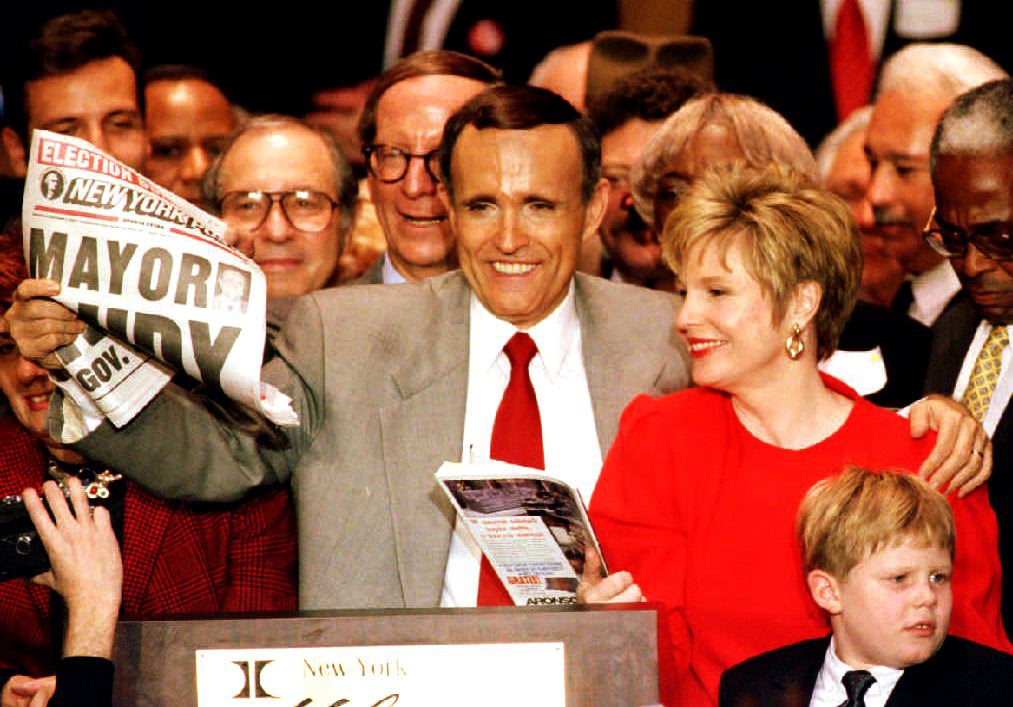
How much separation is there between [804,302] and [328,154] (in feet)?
5.49

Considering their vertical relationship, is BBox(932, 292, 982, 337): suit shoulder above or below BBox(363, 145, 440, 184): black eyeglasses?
below

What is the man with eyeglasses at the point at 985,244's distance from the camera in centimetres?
315

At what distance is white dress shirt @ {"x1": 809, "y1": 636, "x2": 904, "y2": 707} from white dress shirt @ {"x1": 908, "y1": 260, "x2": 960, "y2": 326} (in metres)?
2.21

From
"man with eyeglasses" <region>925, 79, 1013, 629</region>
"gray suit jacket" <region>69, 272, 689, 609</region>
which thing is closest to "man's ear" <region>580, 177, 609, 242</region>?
"gray suit jacket" <region>69, 272, 689, 609</region>

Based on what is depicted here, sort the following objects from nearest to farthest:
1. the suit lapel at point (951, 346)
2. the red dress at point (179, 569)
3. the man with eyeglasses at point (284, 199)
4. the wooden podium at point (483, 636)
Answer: the wooden podium at point (483, 636) → the red dress at point (179, 569) → the suit lapel at point (951, 346) → the man with eyeglasses at point (284, 199)

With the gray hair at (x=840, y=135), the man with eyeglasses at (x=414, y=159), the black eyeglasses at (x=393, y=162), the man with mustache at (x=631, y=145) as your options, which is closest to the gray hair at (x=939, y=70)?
the gray hair at (x=840, y=135)

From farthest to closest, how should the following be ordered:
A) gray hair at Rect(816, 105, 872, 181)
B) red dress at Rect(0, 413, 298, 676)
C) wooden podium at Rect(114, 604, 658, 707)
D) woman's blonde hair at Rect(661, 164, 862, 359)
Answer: gray hair at Rect(816, 105, 872, 181) → red dress at Rect(0, 413, 298, 676) → woman's blonde hair at Rect(661, 164, 862, 359) → wooden podium at Rect(114, 604, 658, 707)

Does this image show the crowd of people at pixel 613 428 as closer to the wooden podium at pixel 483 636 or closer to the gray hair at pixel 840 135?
the wooden podium at pixel 483 636

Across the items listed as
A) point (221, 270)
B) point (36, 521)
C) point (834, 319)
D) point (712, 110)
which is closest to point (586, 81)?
point (712, 110)

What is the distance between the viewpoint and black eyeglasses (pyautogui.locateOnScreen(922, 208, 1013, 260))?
3168mm

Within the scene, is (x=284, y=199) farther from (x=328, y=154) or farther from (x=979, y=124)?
(x=979, y=124)

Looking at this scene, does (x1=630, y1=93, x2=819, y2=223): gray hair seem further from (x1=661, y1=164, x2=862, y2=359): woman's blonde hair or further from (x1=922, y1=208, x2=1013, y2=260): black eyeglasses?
(x1=661, y1=164, x2=862, y2=359): woman's blonde hair

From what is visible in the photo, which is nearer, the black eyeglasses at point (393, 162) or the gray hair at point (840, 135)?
the black eyeglasses at point (393, 162)

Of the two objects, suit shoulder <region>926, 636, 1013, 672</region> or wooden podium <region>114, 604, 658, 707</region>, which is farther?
suit shoulder <region>926, 636, 1013, 672</region>
